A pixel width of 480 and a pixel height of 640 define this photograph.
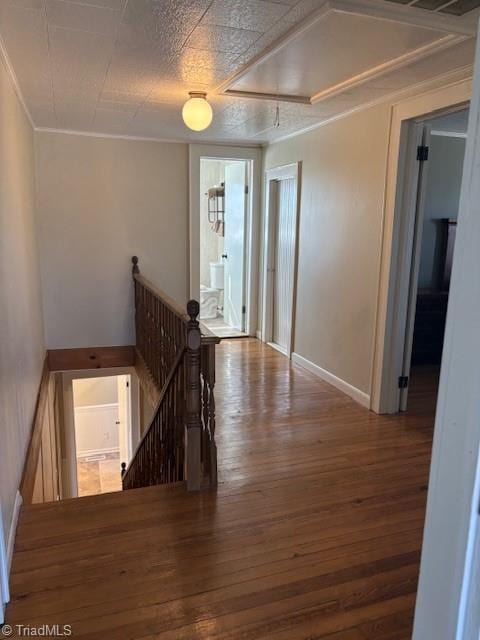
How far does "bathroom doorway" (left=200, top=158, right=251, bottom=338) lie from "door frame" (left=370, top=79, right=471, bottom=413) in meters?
2.80

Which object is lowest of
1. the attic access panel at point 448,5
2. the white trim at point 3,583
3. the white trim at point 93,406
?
the white trim at point 93,406

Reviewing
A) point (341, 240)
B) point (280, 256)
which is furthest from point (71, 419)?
point (341, 240)

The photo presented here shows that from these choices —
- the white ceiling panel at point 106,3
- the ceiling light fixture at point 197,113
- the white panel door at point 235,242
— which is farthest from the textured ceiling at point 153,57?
the white panel door at point 235,242

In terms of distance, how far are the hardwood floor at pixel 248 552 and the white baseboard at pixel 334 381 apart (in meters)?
0.74

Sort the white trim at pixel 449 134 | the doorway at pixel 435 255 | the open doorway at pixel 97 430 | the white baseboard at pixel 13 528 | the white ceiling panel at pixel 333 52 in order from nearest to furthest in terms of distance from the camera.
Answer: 1. the white baseboard at pixel 13 528
2. the white ceiling panel at pixel 333 52
3. the doorway at pixel 435 255
4. the white trim at pixel 449 134
5. the open doorway at pixel 97 430

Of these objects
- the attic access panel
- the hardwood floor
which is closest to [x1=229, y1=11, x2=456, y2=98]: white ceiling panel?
the attic access panel

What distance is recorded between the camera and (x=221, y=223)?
792 centimetres

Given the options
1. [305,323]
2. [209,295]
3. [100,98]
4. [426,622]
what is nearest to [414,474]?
[426,622]

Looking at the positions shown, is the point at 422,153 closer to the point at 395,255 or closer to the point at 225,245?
the point at 395,255

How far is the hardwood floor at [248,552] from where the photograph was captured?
5.70 ft

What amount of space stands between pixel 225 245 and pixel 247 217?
1047 millimetres

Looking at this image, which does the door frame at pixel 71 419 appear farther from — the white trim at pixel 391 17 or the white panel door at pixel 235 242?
the white trim at pixel 391 17

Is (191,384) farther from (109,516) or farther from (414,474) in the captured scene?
(414,474)

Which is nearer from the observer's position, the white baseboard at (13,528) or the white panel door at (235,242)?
the white baseboard at (13,528)
